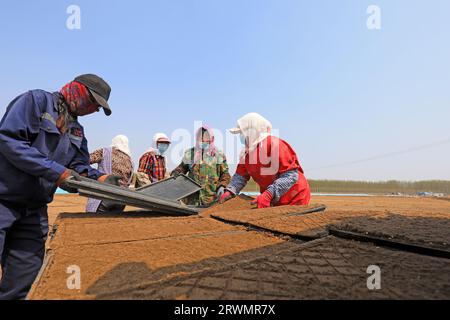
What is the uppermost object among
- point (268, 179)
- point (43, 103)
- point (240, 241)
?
point (43, 103)

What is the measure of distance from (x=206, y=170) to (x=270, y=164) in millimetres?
1739

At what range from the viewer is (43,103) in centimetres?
230

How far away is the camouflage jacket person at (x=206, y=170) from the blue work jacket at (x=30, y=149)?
2572 millimetres

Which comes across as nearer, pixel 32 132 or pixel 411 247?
pixel 411 247

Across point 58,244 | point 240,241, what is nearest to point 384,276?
point 240,241

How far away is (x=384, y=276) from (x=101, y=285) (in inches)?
49.6

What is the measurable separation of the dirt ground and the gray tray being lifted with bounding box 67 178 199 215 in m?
0.22

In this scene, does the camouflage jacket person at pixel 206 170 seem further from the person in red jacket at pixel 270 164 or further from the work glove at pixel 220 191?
the person in red jacket at pixel 270 164

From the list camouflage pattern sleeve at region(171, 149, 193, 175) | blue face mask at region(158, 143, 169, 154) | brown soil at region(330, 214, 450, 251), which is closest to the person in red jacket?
brown soil at region(330, 214, 450, 251)

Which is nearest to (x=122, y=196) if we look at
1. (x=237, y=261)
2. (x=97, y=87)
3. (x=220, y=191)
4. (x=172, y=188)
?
(x=97, y=87)

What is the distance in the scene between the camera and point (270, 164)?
11.1 feet
